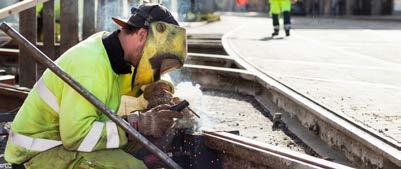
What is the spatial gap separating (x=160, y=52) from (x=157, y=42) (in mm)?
68

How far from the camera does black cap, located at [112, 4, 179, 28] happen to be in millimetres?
3506

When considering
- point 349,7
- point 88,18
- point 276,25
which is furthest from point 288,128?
point 349,7

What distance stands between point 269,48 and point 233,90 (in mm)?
4394

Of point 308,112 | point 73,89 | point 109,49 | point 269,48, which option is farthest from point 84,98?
point 269,48

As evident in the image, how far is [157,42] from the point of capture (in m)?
3.56

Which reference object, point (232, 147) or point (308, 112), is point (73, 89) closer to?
point (232, 147)

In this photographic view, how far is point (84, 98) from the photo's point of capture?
11.0 ft

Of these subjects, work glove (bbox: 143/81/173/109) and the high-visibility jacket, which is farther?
the high-visibility jacket

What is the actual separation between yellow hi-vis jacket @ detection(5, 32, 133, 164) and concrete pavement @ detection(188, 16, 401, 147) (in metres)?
2.41

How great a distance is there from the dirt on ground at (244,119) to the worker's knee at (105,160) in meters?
1.80

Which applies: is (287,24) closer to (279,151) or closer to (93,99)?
(279,151)

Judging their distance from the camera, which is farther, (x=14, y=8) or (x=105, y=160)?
(x=14, y=8)

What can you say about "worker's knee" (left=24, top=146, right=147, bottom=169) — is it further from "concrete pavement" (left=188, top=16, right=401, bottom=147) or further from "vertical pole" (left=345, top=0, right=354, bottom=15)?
"vertical pole" (left=345, top=0, right=354, bottom=15)

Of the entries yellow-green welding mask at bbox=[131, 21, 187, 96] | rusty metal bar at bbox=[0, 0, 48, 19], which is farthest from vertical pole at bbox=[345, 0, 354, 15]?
yellow-green welding mask at bbox=[131, 21, 187, 96]
